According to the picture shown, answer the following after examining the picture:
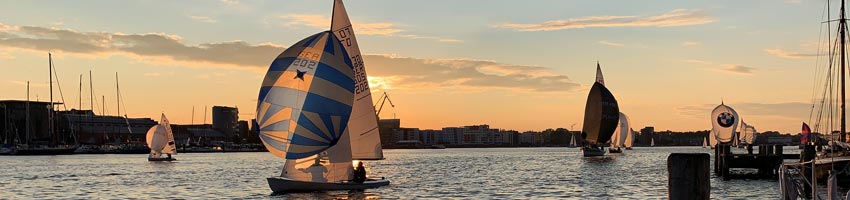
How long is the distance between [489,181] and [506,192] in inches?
545

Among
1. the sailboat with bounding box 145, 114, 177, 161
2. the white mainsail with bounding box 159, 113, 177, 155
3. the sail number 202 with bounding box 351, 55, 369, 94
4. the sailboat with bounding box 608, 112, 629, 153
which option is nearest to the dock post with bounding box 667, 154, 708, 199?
the sail number 202 with bounding box 351, 55, 369, 94

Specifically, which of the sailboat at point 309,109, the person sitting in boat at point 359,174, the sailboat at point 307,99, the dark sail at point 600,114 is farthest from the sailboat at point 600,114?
the sailboat at point 307,99

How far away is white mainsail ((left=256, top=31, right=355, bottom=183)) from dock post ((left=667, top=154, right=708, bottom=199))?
29.8 m

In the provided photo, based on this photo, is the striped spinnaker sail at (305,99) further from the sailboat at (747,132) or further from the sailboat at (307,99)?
the sailboat at (747,132)

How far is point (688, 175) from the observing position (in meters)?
15.2

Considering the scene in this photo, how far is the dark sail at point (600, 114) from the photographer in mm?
132500

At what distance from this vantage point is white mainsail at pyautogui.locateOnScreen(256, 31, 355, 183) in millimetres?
Answer: 43344

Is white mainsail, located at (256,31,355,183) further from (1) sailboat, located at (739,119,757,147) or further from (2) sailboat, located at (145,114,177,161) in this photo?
(1) sailboat, located at (739,119,757,147)

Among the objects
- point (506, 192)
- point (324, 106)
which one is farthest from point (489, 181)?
point (324, 106)

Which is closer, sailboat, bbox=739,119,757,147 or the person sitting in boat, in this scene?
the person sitting in boat

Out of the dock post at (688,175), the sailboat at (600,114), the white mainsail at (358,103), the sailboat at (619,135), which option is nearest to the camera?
the dock post at (688,175)

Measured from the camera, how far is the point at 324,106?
144ft

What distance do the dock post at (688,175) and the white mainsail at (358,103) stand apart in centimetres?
3510

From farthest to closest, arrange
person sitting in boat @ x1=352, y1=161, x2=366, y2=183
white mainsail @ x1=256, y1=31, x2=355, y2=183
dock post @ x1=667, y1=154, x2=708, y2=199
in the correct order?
person sitting in boat @ x1=352, y1=161, x2=366, y2=183 → white mainsail @ x1=256, y1=31, x2=355, y2=183 → dock post @ x1=667, y1=154, x2=708, y2=199
